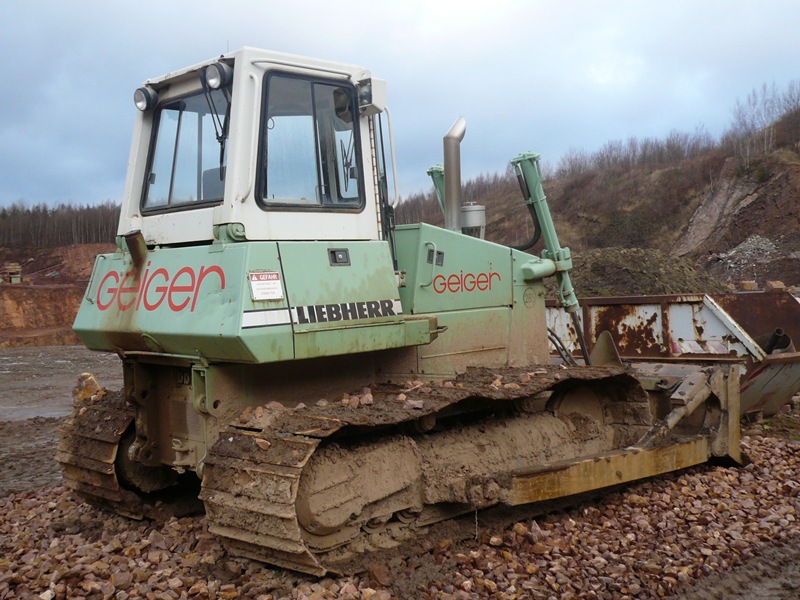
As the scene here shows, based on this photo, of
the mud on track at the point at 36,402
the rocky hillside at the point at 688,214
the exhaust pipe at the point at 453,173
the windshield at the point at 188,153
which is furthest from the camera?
the rocky hillside at the point at 688,214

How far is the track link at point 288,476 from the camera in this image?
4227mm

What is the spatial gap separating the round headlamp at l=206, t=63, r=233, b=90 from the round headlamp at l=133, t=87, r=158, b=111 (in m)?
0.81

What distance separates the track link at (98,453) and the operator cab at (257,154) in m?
1.23

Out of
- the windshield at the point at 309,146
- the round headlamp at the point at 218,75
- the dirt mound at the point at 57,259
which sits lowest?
the windshield at the point at 309,146

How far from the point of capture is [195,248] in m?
4.88

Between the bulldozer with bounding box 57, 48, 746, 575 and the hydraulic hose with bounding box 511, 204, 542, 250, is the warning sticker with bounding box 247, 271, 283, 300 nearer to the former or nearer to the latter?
the bulldozer with bounding box 57, 48, 746, 575

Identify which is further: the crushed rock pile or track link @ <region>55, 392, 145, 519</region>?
track link @ <region>55, 392, 145, 519</region>

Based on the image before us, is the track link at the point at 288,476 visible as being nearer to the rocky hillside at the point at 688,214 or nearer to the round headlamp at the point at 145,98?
the round headlamp at the point at 145,98

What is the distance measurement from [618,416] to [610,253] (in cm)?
831

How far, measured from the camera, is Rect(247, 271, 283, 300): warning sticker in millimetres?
4547

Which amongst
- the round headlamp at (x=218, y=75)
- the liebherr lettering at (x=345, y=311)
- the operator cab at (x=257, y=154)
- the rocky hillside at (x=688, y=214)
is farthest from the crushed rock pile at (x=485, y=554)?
the rocky hillside at (x=688, y=214)

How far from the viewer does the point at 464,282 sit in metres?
5.94

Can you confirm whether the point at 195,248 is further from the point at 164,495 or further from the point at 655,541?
the point at 655,541

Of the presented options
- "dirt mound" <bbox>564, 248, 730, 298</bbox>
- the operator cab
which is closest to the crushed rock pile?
the operator cab
